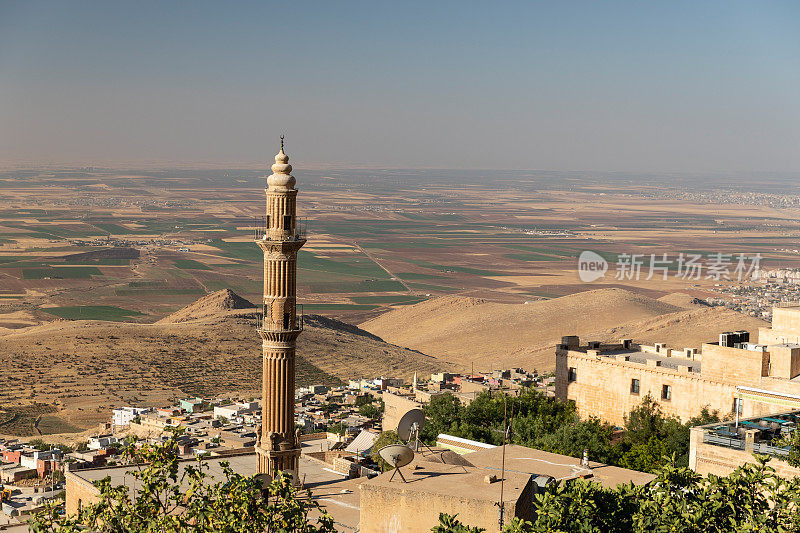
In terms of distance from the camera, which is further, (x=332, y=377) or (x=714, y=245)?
(x=714, y=245)

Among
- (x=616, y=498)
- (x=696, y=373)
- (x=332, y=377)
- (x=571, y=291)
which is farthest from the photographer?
(x=571, y=291)

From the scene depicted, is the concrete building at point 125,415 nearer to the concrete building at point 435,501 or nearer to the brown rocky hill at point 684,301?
the concrete building at point 435,501

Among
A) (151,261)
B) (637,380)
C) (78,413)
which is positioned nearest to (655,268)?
(151,261)

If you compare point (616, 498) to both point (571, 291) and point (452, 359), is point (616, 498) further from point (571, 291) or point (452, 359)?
point (571, 291)

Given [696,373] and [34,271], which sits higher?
[696,373]

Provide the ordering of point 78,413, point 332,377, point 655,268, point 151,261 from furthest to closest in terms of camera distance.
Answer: point 151,261 → point 655,268 → point 332,377 → point 78,413

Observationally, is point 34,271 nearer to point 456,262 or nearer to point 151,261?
point 151,261

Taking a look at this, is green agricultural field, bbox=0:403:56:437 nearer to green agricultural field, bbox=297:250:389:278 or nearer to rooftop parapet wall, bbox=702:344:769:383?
rooftop parapet wall, bbox=702:344:769:383
